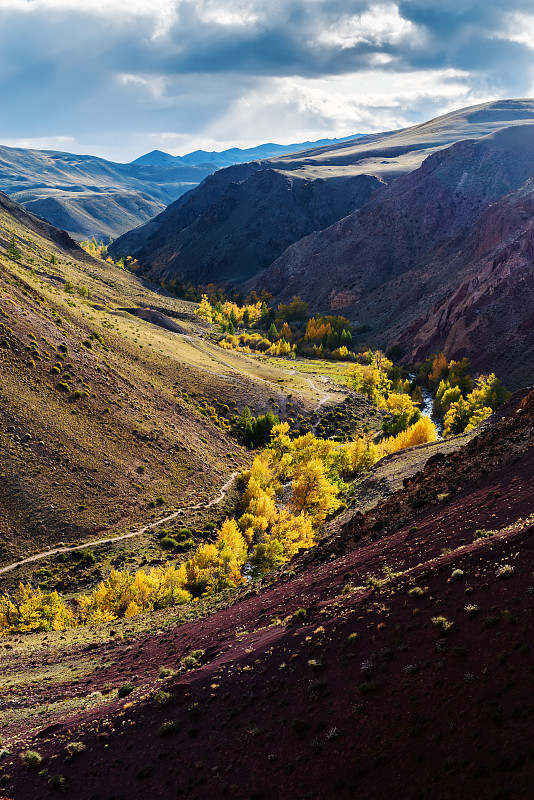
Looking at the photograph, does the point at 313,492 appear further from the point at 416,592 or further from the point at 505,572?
the point at 505,572

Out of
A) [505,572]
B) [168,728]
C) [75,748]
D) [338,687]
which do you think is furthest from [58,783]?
[505,572]

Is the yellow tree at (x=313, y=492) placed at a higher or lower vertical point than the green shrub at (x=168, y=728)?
lower

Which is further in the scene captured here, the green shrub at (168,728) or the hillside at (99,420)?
the hillside at (99,420)

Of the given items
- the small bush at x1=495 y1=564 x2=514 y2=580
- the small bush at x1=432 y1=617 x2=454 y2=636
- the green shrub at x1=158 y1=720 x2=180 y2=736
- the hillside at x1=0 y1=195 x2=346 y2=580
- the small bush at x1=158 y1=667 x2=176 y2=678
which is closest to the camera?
the small bush at x1=432 y1=617 x2=454 y2=636

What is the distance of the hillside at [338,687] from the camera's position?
13695 millimetres

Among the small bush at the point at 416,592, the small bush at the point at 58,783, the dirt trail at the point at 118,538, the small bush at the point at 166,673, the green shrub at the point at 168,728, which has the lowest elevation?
the dirt trail at the point at 118,538

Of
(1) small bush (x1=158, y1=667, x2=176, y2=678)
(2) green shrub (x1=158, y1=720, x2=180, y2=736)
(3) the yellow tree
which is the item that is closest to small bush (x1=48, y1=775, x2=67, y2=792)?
(2) green shrub (x1=158, y1=720, x2=180, y2=736)

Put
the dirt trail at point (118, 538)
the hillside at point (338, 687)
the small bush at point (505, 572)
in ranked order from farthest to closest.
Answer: the dirt trail at point (118, 538) → the small bush at point (505, 572) → the hillside at point (338, 687)

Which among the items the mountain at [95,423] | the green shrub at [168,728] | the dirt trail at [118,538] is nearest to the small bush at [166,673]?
the green shrub at [168,728]

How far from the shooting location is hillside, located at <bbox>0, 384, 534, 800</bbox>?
13.7m

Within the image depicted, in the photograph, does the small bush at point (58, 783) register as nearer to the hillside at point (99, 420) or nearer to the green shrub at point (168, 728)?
the green shrub at point (168, 728)

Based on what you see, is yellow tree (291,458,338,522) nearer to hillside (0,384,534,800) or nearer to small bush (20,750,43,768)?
hillside (0,384,534,800)

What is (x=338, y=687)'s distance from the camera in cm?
1773

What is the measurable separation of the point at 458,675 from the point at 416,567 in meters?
8.31
